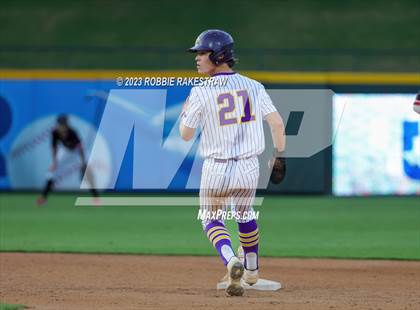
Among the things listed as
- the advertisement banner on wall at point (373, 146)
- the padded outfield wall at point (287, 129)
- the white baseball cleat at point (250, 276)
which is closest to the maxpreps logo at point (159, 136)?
the padded outfield wall at point (287, 129)

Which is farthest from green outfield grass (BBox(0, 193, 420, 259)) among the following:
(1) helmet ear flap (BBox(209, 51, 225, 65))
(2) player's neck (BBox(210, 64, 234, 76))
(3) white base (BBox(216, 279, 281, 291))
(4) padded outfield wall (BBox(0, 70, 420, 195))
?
(1) helmet ear flap (BBox(209, 51, 225, 65))

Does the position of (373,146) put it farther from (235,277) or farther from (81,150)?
(235,277)

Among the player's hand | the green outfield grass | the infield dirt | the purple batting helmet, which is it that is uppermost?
the purple batting helmet

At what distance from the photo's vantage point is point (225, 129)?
8195 mm

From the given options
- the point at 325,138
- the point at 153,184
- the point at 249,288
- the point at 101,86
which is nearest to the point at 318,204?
the point at 325,138

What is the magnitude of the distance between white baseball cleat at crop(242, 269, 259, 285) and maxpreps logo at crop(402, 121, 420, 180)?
460 inches

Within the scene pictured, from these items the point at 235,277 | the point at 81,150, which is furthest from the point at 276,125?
the point at 81,150

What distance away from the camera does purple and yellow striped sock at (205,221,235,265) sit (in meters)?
8.09

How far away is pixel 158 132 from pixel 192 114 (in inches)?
489

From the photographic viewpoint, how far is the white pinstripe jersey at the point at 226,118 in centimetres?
817

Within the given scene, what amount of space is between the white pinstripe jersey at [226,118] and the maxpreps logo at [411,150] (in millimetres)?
12033

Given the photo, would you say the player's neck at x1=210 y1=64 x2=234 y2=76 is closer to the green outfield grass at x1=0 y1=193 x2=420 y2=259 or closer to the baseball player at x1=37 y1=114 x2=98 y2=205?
the green outfield grass at x1=0 y1=193 x2=420 y2=259

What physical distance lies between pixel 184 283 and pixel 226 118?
2142mm

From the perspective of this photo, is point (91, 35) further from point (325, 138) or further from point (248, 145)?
point (248, 145)
